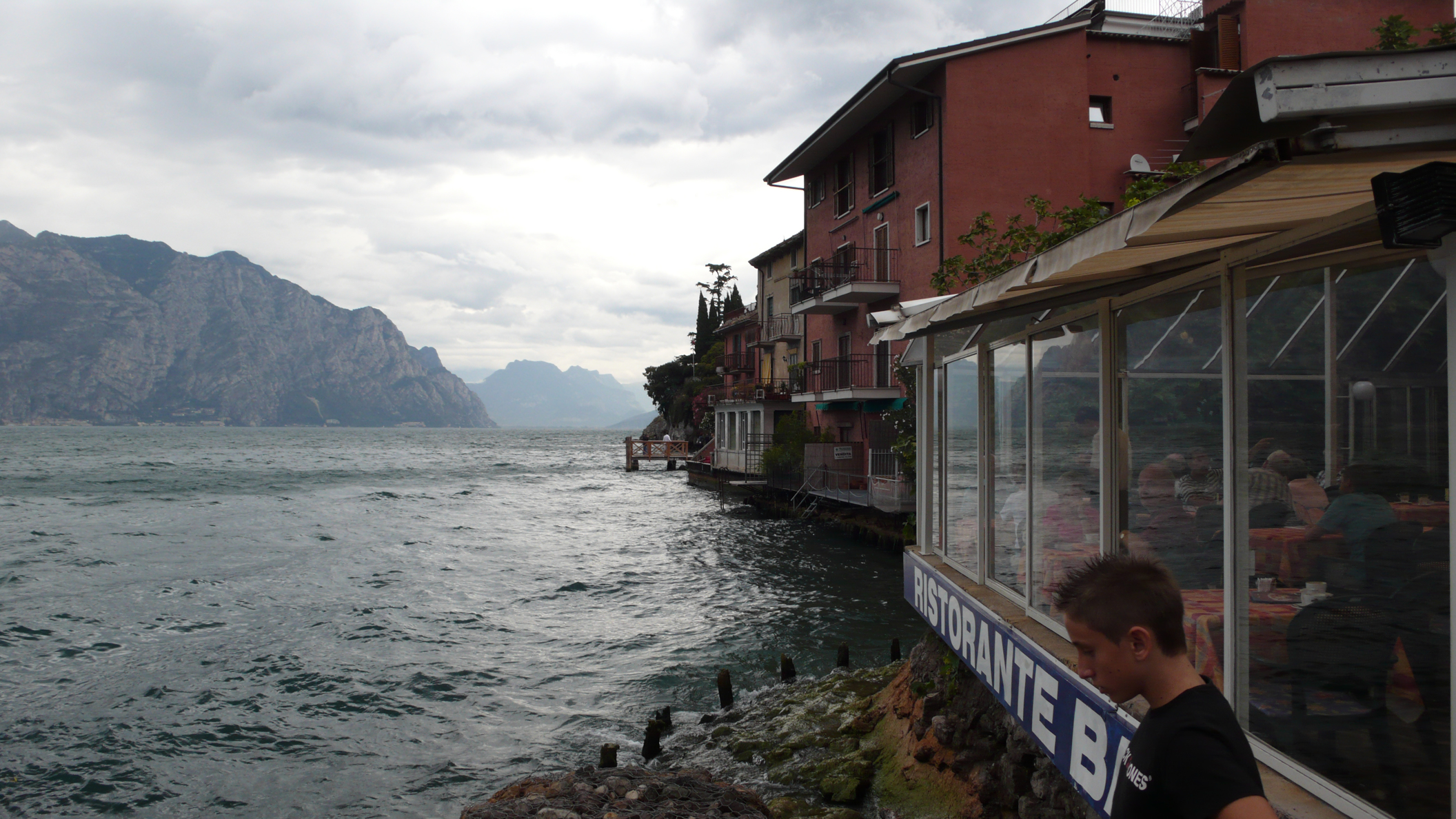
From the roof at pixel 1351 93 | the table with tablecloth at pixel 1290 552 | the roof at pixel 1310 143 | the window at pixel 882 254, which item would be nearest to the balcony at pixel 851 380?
the window at pixel 882 254

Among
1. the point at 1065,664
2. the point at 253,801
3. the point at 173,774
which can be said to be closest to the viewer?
the point at 1065,664

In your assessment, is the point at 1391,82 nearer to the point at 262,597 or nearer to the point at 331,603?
the point at 331,603

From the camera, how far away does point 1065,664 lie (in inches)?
171

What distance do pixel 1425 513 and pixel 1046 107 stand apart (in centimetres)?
2355

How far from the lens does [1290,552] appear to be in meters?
2.88

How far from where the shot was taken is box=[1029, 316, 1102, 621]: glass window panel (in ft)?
15.1

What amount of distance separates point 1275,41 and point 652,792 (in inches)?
968

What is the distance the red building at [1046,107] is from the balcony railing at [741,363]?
2115cm

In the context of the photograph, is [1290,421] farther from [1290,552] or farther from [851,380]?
[851,380]

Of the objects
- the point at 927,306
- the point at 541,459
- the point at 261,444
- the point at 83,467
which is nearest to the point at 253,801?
the point at 927,306

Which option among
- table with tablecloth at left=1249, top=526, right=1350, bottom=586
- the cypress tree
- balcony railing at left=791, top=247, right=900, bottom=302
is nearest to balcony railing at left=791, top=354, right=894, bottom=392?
balcony railing at left=791, top=247, right=900, bottom=302

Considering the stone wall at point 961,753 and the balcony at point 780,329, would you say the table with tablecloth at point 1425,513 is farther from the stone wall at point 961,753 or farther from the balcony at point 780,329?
the balcony at point 780,329

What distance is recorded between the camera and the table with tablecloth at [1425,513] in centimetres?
226

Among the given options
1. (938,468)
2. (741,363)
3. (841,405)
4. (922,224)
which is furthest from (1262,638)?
(741,363)
